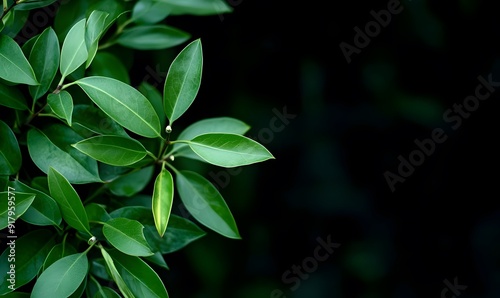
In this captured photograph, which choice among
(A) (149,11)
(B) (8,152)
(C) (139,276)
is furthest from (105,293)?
(A) (149,11)

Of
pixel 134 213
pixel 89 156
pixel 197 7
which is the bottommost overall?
pixel 134 213

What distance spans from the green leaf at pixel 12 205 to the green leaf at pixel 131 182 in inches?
8.2

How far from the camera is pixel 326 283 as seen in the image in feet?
4.53

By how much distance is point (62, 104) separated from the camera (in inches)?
36.6

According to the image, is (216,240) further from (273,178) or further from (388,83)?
(388,83)

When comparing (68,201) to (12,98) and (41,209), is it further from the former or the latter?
(12,98)

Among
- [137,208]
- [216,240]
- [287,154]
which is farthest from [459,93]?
[137,208]

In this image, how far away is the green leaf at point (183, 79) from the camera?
0.97 metres

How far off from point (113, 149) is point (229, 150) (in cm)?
18

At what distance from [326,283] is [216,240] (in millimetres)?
267

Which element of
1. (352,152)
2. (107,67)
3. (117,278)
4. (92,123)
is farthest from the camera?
(352,152)

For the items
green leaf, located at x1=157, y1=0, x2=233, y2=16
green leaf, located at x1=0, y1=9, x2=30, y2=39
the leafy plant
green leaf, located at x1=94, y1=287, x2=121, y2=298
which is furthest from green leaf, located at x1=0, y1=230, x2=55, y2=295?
green leaf, located at x1=157, y1=0, x2=233, y2=16

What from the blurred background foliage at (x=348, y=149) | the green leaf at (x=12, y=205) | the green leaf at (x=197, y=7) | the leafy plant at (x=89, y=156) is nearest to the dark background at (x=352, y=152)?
the blurred background foliage at (x=348, y=149)

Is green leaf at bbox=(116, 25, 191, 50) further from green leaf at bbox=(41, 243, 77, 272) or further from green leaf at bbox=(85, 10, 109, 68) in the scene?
green leaf at bbox=(41, 243, 77, 272)
